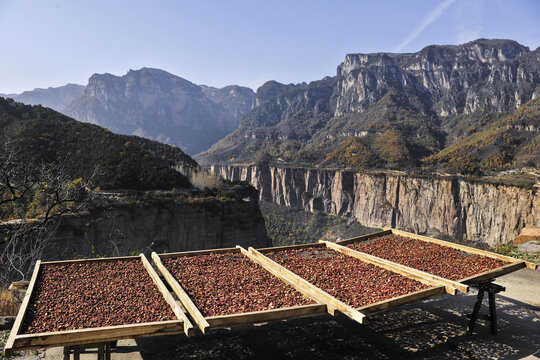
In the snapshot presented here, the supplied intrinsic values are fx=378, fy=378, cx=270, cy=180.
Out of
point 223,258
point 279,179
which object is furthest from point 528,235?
point 279,179

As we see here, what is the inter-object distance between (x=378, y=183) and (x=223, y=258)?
3744 inches

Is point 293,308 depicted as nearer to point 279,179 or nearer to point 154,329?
point 154,329

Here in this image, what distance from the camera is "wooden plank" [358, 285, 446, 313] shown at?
5.37 metres

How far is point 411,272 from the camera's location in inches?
264

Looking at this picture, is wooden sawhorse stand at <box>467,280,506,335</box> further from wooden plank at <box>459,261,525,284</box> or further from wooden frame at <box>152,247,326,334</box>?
wooden frame at <box>152,247,326,334</box>

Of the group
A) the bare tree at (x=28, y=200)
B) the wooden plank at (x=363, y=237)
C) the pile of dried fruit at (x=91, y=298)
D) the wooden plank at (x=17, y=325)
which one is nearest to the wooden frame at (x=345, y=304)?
the wooden plank at (x=363, y=237)

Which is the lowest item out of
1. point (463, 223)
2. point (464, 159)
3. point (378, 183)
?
Answer: point (463, 223)

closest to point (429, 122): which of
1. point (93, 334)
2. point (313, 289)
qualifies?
point (313, 289)

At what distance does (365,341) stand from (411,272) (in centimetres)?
195

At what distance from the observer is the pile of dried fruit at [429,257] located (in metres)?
7.06

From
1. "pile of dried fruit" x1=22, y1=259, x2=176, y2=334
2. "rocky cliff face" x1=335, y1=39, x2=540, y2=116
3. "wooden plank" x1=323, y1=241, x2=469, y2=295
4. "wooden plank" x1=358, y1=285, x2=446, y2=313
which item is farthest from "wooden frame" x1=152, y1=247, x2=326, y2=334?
"rocky cliff face" x1=335, y1=39, x2=540, y2=116

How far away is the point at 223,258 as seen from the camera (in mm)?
7879

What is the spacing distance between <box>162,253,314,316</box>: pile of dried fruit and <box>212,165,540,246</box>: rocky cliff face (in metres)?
61.6

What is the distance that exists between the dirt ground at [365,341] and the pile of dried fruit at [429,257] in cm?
155
